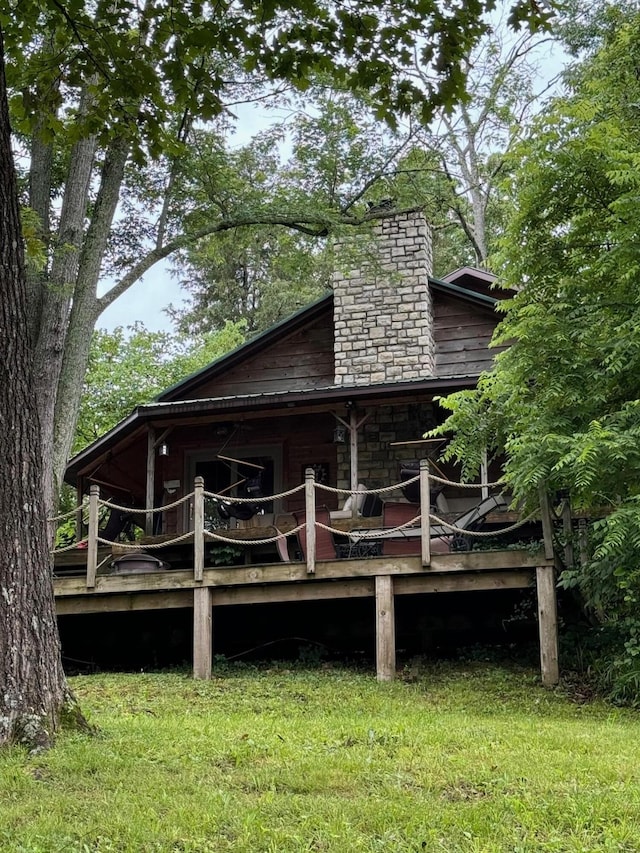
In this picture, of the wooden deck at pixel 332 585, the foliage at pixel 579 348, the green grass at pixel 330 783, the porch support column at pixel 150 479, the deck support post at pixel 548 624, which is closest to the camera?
the green grass at pixel 330 783

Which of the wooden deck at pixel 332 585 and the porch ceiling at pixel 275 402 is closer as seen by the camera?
the wooden deck at pixel 332 585

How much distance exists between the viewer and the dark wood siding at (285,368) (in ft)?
55.7

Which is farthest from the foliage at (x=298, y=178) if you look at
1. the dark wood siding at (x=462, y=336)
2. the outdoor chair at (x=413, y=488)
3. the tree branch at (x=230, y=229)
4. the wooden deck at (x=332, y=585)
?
the wooden deck at (x=332, y=585)

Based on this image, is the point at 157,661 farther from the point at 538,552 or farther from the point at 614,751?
the point at 614,751

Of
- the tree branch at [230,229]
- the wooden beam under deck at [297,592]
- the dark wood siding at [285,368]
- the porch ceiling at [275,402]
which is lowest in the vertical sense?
the wooden beam under deck at [297,592]

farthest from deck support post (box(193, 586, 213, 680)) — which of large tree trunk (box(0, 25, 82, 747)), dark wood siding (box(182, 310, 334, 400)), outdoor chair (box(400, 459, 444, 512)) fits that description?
dark wood siding (box(182, 310, 334, 400))

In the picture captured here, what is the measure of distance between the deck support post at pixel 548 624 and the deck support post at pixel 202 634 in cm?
373

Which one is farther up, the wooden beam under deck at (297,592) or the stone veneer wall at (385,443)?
the stone veneer wall at (385,443)

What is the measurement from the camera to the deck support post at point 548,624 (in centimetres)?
1039

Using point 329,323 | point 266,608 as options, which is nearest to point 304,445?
point 329,323

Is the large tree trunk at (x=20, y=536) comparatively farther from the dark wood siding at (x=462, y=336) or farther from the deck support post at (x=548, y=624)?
the dark wood siding at (x=462, y=336)

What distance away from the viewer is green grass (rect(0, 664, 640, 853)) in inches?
196

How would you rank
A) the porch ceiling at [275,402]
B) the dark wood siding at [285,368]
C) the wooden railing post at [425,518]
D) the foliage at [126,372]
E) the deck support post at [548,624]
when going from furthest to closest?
A: the foliage at [126,372] → the dark wood siding at [285,368] → the porch ceiling at [275,402] → the wooden railing post at [425,518] → the deck support post at [548,624]

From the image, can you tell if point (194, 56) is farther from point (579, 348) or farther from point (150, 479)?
point (150, 479)
